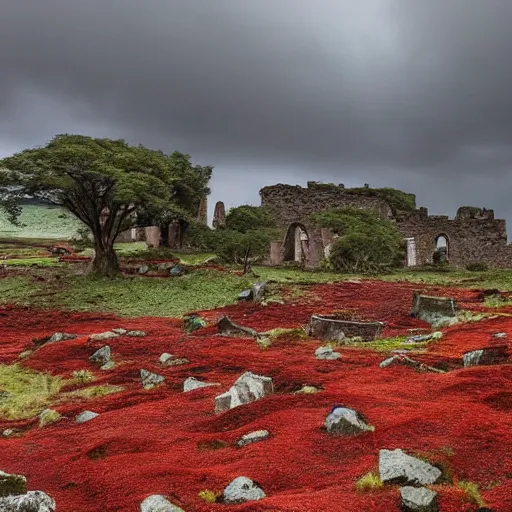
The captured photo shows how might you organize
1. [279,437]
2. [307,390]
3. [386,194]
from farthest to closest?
1. [386,194]
2. [307,390]
3. [279,437]

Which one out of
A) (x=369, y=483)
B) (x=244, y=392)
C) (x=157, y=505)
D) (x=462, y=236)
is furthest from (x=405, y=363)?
(x=462, y=236)

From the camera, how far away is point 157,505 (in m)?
4.29

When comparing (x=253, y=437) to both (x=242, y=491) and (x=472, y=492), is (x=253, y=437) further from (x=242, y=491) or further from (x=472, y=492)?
(x=472, y=492)

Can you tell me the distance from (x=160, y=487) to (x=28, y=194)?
25191 millimetres

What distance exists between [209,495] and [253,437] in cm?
139

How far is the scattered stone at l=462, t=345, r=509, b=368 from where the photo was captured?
851cm

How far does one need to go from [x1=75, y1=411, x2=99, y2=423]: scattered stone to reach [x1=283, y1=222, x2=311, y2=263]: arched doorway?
118ft

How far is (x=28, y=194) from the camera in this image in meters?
27.4

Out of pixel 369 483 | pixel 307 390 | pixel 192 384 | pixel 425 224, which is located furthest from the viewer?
pixel 425 224

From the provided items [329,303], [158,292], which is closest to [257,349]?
[329,303]

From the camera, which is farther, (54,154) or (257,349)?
(54,154)

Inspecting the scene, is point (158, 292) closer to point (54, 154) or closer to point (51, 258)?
point (54, 154)

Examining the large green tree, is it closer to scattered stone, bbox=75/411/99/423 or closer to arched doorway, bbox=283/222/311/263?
arched doorway, bbox=283/222/311/263

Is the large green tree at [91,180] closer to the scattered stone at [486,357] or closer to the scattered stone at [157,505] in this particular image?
the scattered stone at [486,357]
